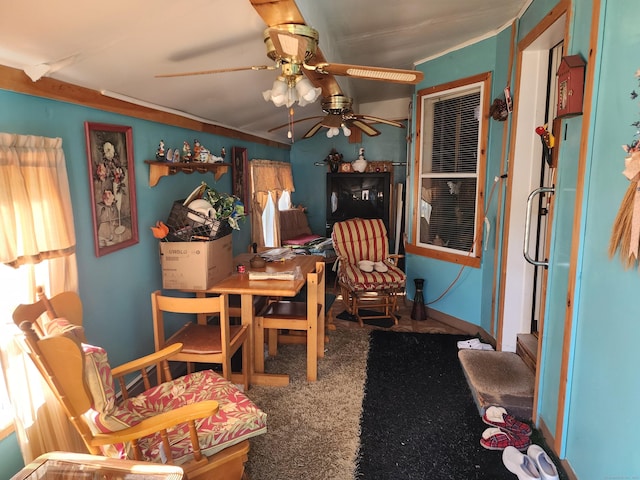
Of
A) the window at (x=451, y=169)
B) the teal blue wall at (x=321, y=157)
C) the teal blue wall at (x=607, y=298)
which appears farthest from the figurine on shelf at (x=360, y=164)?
the teal blue wall at (x=607, y=298)

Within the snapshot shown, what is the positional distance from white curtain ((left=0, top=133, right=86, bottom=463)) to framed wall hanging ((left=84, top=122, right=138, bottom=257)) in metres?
0.38

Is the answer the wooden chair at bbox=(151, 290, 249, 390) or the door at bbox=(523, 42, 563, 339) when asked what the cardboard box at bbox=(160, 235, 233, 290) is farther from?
the door at bbox=(523, 42, 563, 339)

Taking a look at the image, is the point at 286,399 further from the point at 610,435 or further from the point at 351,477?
the point at 610,435

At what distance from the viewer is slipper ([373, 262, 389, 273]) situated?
14.4 ft

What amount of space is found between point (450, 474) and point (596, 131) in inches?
68.8

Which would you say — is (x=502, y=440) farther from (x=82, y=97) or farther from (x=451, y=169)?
(x=82, y=97)

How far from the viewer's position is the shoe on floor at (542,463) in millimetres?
1965

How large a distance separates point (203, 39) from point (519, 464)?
8.88ft

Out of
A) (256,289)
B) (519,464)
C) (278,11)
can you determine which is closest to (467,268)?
(519,464)

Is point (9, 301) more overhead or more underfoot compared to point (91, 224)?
more underfoot

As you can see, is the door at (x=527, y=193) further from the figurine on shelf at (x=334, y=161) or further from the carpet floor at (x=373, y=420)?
the figurine on shelf at (x=334, y=161)

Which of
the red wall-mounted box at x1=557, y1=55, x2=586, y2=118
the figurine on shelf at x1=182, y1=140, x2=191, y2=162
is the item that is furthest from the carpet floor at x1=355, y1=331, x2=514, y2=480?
the figurine on shelf at x1=182, y1=140, x2=191, y2=162

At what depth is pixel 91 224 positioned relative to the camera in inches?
91.2

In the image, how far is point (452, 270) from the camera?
13.4ft
